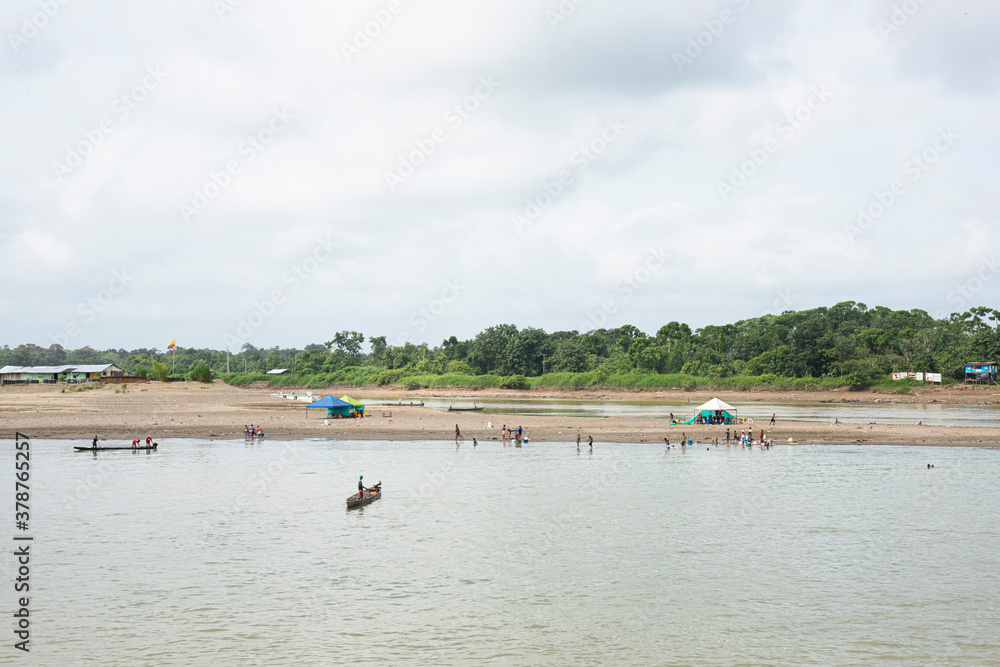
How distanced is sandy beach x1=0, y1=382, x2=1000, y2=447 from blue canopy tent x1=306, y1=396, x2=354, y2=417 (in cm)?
125

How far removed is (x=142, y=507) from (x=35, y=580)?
10371mm

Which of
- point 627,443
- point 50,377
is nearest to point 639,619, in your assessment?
point 627,443

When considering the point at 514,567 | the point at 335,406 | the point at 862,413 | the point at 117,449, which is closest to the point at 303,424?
Result: the point at 335,406

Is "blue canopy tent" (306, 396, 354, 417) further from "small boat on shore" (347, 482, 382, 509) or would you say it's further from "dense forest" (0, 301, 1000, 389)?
"dense forest" (0, 301, 1000, 389)

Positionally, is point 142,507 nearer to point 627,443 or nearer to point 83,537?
point 83,537

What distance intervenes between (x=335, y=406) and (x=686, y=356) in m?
86.8

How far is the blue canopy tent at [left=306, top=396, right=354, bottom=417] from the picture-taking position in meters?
69.2

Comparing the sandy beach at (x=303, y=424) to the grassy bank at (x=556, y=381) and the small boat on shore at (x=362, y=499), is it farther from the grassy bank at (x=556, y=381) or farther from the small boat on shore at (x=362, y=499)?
the grassy bank at (x=556, y=381)

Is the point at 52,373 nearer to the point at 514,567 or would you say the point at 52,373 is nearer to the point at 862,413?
the point at 862,413

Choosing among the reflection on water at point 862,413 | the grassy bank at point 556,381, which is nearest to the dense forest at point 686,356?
the grassy bank at point 556,381

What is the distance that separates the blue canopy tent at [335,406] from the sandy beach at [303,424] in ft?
→ 4.11

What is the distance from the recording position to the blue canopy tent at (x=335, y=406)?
69231 millimetres

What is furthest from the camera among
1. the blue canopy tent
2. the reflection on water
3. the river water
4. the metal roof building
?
the metal roof building

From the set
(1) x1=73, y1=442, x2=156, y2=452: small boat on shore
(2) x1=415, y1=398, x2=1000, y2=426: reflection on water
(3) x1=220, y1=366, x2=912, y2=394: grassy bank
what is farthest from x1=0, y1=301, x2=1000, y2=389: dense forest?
Result: (1) x1=73, y1=442, x2=156, y2=452: small boat on shore
